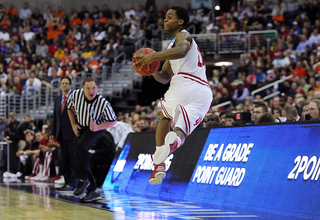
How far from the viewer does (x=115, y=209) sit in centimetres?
565

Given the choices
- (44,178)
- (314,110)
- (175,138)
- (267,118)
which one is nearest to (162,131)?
(175,138)

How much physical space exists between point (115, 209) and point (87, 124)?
4.73ft

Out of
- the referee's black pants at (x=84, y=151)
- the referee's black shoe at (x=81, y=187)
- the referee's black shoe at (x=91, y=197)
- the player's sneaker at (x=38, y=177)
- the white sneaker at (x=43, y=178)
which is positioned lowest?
the player's sneaker at (x=38, y=177)

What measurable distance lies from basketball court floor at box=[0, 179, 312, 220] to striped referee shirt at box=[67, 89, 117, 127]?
1.17 metres

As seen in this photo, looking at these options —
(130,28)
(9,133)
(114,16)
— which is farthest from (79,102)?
(114,16)

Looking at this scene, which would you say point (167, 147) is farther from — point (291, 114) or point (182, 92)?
point (291, 114)

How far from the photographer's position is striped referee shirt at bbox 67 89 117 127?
652cm

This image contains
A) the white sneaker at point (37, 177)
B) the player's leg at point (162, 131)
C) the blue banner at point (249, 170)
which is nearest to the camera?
the player's leg at point (162, 131)

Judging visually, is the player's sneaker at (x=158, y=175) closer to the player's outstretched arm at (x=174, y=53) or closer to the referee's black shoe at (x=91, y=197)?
the player's outstretched arm at (x=174, y=53)

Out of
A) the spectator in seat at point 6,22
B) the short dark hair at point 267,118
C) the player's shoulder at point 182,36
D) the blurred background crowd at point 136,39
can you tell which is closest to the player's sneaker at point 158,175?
the player's shoulder at point 182,36

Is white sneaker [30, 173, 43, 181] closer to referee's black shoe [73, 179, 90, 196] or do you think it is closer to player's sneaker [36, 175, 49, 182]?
player's sneaker [36, 175, 49, 182]

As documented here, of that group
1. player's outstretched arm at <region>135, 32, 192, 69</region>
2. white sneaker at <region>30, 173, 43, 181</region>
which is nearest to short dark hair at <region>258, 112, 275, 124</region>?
player's outstretched arm at <region>135, 32, 192, 69</region>

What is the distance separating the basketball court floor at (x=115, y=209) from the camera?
498 centimetres

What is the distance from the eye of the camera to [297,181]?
5.00 meters
